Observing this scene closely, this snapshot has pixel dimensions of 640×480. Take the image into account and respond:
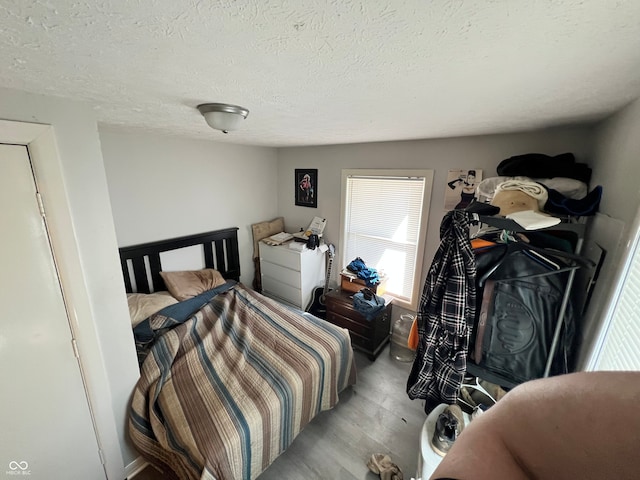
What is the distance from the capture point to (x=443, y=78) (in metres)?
0.79

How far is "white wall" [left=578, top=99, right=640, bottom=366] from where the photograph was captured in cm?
92

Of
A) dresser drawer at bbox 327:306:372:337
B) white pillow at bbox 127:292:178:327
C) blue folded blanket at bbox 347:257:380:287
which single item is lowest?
dresser drawer at bbox 327:306:372:337

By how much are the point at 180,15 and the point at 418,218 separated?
2.41 meters

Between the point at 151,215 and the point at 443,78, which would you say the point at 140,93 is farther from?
the point at 151,215

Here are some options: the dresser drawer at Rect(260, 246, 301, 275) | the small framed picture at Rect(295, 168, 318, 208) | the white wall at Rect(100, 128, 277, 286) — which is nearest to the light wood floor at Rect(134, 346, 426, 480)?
the dresser drawer at Rect(260, 246, 301, 275)

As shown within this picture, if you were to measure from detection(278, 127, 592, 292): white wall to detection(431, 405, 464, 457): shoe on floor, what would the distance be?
1.42 m

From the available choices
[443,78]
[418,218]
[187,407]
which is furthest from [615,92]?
[187,407]

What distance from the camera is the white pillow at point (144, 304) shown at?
6.68 feet

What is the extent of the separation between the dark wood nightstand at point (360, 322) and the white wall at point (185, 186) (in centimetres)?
138

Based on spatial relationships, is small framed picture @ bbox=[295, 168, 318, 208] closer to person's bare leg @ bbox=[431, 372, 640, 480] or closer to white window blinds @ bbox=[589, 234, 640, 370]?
white window blinds @ bbox=[589, 234, 640, 370]

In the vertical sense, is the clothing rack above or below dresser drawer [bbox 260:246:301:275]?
above

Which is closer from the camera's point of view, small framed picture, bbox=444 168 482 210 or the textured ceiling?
the textured ceiling

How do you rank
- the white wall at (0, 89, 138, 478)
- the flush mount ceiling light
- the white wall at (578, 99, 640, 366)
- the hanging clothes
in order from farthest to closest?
1. the hanging clothes
2. the flush mount ceiling light
3. the white wall at (0, 89, 138, 478)
4. the white wall at (578, 99, 640, 366)

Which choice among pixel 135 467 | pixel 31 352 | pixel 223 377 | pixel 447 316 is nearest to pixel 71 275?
pixel 31 352
